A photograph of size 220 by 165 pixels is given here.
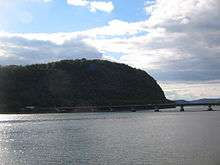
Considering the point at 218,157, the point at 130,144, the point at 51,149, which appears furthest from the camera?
the point at 130,144

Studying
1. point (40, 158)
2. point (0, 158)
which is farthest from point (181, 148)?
point (0, 158)

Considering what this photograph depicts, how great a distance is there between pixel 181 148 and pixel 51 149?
21469 millimetres

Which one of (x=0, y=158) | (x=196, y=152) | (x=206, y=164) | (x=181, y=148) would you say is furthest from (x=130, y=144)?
(x=206, y=164)

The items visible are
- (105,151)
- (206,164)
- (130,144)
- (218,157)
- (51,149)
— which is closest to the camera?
(206,164)

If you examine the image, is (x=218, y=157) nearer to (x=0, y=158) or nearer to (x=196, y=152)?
(x=196, y=152)

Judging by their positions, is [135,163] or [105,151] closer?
[135,163]

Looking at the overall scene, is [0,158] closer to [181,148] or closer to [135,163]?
[135,163]

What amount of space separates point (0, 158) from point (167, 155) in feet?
80.6

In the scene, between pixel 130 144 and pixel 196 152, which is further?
pixel 130 144

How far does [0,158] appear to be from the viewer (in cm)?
7625

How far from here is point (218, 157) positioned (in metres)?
68.0

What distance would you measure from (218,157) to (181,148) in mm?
14556

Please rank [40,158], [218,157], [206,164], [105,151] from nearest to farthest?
[206,164], [218,157], [40,158], [105,151]

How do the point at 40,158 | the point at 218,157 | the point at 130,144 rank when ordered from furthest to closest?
the point at 130,144, the point at 40,158, the point at 218,157
